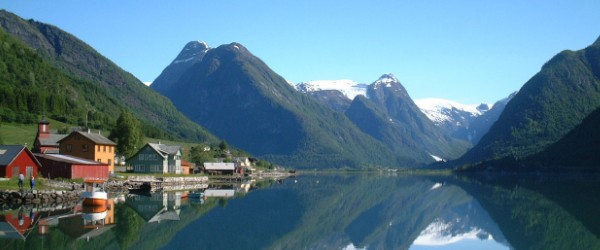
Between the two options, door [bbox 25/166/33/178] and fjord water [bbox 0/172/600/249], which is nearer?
fjord water [bbox 0/172/600/249]

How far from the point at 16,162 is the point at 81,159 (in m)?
15.7

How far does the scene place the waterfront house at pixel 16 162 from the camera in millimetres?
59719

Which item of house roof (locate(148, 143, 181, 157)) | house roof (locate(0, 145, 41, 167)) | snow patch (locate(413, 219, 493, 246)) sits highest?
house roof (locate(148, 143, 181, 157))

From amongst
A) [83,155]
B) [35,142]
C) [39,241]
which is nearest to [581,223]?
[39,241]

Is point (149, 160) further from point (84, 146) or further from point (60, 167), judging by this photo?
point (60, 167)

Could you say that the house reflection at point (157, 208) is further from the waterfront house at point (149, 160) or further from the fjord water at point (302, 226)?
the waterfront house at point (149, 160)

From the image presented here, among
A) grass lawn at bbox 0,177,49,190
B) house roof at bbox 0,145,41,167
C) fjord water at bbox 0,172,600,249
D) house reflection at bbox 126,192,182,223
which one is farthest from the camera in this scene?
house roof at bbox 0,145,41,167

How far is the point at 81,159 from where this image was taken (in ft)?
249

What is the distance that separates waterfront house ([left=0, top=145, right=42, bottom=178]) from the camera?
2351 inches

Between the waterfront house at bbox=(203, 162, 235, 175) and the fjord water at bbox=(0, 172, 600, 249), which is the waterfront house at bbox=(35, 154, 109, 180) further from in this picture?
the waterfront house at bbox=(203, 162, 235, 175)

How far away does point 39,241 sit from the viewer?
31766 millimetres

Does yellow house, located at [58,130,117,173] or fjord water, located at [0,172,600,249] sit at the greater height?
yellow house, located at [58,130,117,173]

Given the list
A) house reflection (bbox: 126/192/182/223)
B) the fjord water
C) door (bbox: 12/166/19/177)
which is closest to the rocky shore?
the fjord water

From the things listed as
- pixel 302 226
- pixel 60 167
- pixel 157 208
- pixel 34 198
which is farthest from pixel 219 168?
pixel 302 226
